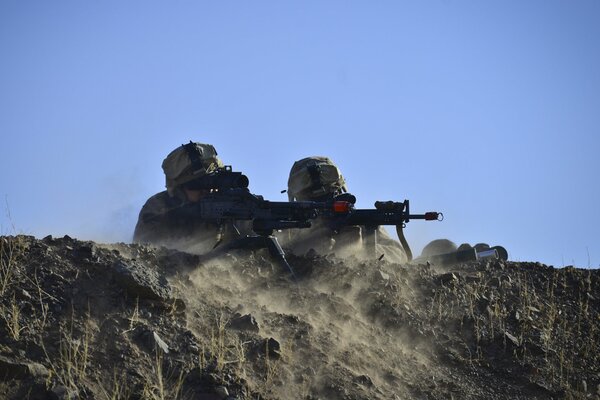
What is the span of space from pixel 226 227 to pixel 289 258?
1115mm

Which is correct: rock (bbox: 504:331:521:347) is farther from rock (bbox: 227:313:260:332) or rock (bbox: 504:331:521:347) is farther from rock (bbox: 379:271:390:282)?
rock (bbox: 227:313:260:332)

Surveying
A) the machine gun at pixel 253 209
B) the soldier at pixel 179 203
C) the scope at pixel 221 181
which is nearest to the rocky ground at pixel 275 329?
the machine gun at pixel 253 209

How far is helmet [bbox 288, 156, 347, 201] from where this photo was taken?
15.4m

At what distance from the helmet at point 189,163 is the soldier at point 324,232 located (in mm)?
1421

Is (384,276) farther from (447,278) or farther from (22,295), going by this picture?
(22,295)

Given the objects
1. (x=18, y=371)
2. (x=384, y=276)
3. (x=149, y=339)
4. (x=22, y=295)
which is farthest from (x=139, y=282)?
(x=384, y=276)

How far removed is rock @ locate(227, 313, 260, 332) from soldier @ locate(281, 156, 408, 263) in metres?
3.88

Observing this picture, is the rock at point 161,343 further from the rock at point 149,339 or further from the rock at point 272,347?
the rock at point 272,347

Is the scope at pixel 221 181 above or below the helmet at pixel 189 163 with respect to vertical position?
below

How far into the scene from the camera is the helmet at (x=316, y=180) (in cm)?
1542

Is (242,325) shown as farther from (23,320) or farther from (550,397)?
(550,397)

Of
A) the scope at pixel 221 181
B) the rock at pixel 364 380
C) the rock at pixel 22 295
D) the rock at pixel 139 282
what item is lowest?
the rock at pixel 364 380

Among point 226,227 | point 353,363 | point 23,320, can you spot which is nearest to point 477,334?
point 353,363

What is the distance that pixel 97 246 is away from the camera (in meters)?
10.8
